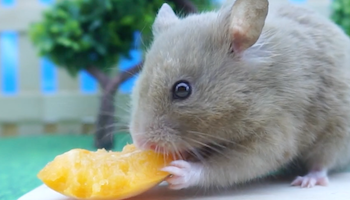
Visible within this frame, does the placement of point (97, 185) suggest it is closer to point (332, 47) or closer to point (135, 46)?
point (332, 47)

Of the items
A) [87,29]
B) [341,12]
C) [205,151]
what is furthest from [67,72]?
[205,151]

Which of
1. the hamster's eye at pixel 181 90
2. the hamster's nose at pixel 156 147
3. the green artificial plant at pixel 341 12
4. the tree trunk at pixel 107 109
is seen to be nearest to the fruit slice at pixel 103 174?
the hamster's nose at pixel 156 147

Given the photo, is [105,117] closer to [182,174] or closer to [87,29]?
[87,29]

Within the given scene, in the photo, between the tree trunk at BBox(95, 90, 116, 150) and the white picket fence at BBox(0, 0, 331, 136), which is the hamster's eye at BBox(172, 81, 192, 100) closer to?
the tree trunk at BBox(95, 90, 116, 150)

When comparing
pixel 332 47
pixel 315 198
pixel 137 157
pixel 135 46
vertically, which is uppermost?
pixel 135 46

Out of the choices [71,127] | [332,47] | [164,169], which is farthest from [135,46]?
[164,169]
